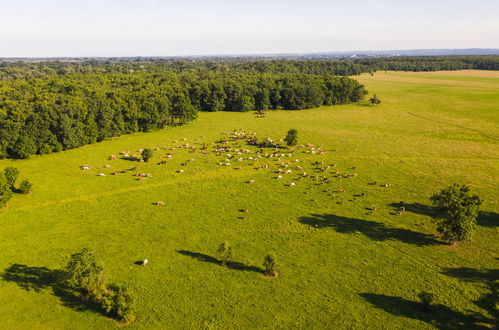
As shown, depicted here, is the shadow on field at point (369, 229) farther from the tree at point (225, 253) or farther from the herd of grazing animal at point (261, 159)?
the tree at point (225, 253)

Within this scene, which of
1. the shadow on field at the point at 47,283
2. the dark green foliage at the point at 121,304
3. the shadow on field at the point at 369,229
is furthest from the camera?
the shadow on field at the point at 369,229

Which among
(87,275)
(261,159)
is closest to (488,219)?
(261,159)

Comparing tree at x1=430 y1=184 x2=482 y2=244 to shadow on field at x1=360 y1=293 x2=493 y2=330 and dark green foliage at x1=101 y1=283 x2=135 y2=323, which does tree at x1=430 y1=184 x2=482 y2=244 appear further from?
dark green foliage at x1=101 y1=283 x2=135 y2=323

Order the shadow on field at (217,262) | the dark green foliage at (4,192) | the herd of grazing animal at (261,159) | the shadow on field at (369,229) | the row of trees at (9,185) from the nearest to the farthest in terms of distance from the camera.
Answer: the shadow on field at (217,262) → the shadow on field at (369,229) → the dark green foliage at (4,192) → the row of trees at (9,185) → the herd of grazing animal at (261,159)

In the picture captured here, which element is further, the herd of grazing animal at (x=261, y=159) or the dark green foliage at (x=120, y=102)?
the dark green foliage at (x=120, y=102)

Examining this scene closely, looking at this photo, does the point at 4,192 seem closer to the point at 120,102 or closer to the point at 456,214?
the point at 120,102

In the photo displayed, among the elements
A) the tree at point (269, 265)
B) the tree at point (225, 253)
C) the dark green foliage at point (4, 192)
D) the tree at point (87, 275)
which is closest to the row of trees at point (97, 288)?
the tree at point (87, 275)
